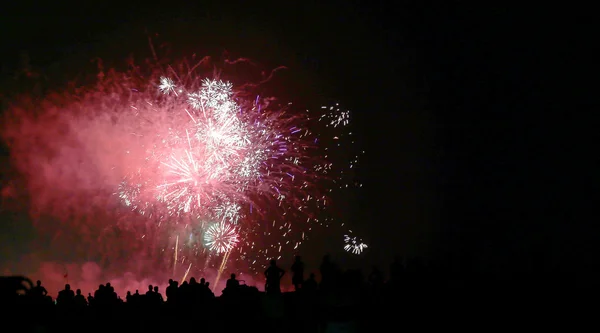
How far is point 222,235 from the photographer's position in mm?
27891

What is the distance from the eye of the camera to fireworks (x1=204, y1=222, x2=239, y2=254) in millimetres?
27688

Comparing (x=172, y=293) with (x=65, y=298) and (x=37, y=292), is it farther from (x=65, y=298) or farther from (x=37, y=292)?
(x=37, y=292)

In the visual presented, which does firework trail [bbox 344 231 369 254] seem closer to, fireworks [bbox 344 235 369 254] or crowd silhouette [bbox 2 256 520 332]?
fireworks [bbox 344 235 369 254]

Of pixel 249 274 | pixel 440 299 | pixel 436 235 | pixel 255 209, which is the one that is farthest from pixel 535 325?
pixel 249 274

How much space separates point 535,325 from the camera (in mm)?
11469

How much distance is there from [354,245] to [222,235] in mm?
8179

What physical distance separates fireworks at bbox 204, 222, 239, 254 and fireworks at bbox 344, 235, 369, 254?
7244 millimetres

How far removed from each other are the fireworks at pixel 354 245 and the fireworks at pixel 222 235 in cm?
724

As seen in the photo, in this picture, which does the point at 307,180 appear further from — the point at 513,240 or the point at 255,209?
the point at 513,240

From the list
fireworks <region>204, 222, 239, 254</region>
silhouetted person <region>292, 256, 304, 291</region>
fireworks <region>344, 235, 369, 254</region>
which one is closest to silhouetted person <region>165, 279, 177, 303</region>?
silhouetted person <region>292, 256, 304, 291</region>

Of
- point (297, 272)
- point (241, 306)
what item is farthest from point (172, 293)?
point (297, 272)

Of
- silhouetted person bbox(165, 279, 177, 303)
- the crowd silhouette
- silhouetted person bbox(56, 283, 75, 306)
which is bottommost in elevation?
the crowd silhouette

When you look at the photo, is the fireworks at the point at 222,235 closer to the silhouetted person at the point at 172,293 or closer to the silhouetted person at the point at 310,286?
the silhouetted person at the point at 172,293

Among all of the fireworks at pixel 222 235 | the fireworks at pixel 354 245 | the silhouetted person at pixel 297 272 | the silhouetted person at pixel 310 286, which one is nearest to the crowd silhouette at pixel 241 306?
the silhouetted person at pixel 310 286
